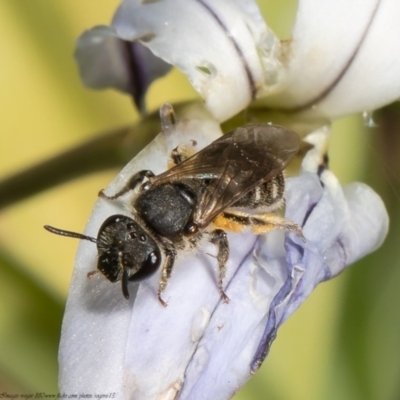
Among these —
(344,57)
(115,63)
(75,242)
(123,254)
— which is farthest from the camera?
(75,242)

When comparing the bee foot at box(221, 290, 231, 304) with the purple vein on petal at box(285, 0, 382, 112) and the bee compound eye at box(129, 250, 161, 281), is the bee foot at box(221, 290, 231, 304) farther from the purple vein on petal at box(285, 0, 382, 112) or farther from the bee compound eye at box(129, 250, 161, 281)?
the purple vein on petal at box(285, 0, 382, 112)

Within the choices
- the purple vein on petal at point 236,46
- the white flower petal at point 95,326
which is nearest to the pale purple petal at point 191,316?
the white flower petal at point 95,326

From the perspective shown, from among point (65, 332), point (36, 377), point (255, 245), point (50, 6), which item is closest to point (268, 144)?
point (255, 245)

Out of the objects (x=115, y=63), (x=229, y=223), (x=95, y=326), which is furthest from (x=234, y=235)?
(x=115, y=63)

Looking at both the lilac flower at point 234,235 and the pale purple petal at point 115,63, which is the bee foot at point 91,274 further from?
the pale purple petal at point 115,63

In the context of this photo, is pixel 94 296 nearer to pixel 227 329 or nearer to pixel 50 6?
pixel 227 329

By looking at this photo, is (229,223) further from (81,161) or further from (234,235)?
(81,161)
